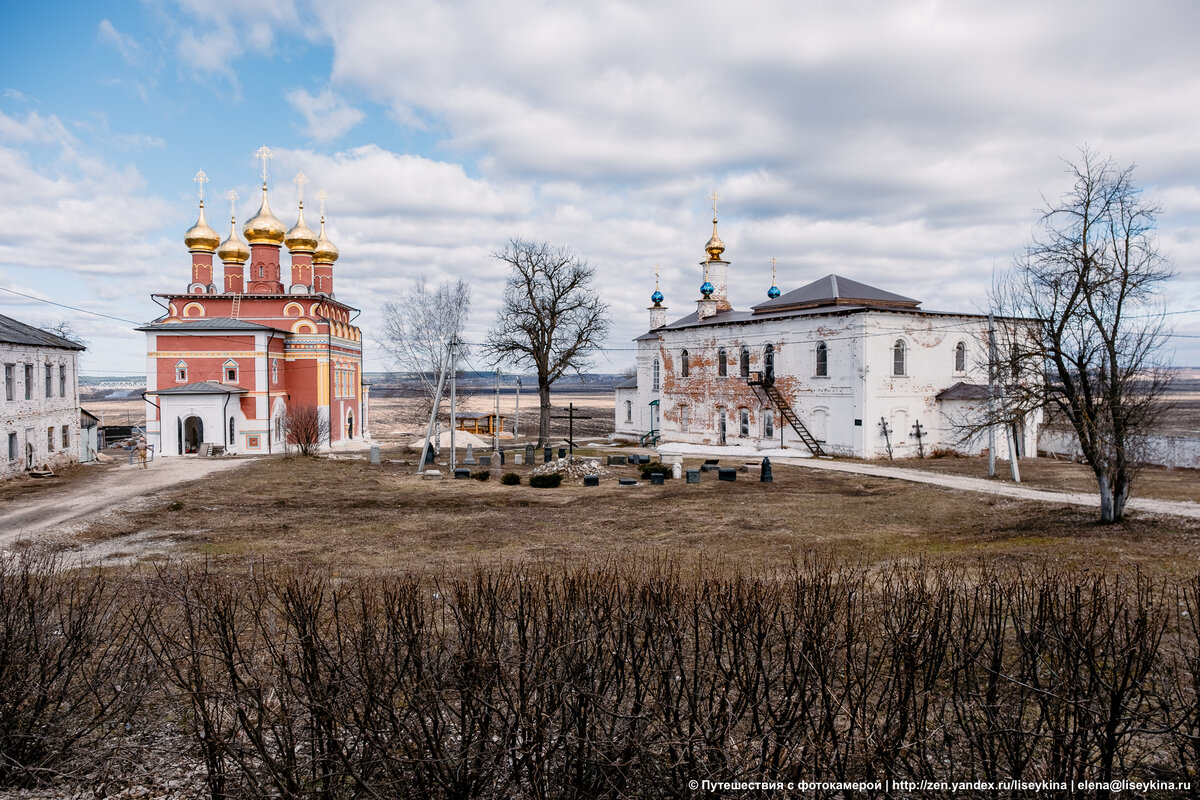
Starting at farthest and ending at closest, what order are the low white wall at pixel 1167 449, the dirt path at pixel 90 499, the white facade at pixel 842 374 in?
the white facade at pixel 842 374
the low white wall at pixel 1167 449
the dirt path at pixel 90 499

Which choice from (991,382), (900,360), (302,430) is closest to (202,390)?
(302,430)

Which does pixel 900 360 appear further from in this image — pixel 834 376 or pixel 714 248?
pixel 714 248

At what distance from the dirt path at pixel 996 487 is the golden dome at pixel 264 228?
3102 centimetres

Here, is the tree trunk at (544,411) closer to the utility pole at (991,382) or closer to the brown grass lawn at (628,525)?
the brown grass lawn at (628,525)

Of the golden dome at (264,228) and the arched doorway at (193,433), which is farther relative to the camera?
the golden dome at (264,228)

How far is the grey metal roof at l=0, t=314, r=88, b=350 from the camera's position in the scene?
2550cm

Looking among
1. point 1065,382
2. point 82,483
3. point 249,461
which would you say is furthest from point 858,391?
point 82,483

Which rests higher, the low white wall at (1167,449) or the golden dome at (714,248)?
the golden dome at (714,248)

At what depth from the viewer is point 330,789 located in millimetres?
4973

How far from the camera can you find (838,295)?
3569cm

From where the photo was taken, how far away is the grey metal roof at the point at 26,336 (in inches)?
1004

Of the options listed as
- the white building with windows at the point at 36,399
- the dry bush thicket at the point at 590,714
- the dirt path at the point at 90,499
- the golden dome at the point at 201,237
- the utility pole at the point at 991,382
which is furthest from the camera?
the golden dome at the point at 201,237

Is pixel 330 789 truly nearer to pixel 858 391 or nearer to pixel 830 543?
pixel 830 543

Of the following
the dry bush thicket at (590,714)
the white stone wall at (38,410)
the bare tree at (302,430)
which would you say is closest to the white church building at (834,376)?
the bare tree at (302,430)
